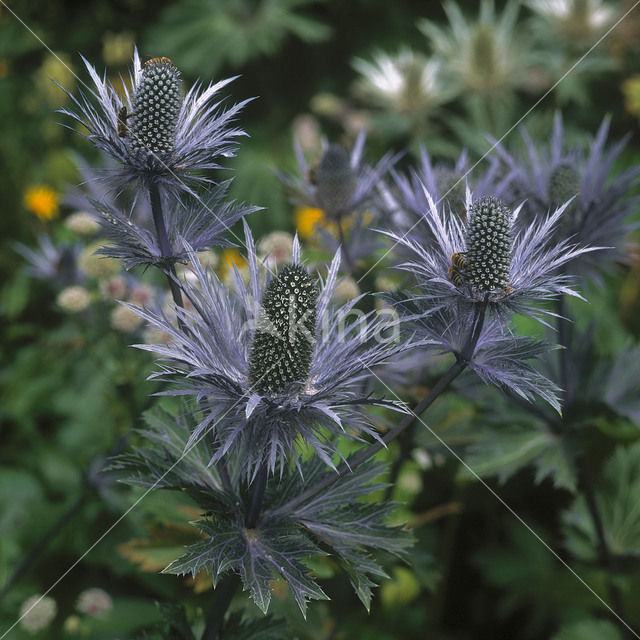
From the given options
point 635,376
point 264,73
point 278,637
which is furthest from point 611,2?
point 278,637

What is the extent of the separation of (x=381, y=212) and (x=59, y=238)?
1.26 m

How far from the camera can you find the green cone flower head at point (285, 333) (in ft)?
3.12

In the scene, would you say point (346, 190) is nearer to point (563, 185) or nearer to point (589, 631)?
point (563, 185)

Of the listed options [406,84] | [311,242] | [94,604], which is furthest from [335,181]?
[406,84]

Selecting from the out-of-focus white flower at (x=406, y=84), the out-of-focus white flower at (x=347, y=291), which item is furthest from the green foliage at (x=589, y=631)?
the out-of-focus white flower at (x=406, y=84)

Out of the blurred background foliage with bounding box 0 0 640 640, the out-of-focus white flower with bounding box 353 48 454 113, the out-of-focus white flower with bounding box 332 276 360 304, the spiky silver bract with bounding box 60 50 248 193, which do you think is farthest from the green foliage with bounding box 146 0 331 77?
the spiky silver bract with bounding box 60 50 248 193

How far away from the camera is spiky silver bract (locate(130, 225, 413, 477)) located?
0.92 m

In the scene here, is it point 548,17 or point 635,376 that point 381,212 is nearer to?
point 635,376

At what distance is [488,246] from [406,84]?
6.49 ft

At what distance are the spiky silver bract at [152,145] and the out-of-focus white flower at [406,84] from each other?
1881mm

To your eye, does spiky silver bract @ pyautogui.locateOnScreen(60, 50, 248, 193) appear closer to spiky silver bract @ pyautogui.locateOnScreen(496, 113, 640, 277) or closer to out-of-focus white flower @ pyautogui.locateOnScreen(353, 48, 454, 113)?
spiky silver bract @ pyautogui.locateOnScreen(496, 113, 640, 277)

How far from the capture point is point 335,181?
1.45 metres

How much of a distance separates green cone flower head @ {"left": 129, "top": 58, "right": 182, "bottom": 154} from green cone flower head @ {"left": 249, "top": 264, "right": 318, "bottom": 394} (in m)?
0.26

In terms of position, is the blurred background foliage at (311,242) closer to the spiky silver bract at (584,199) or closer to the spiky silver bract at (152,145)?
the spiky silver bract at (152,145)
